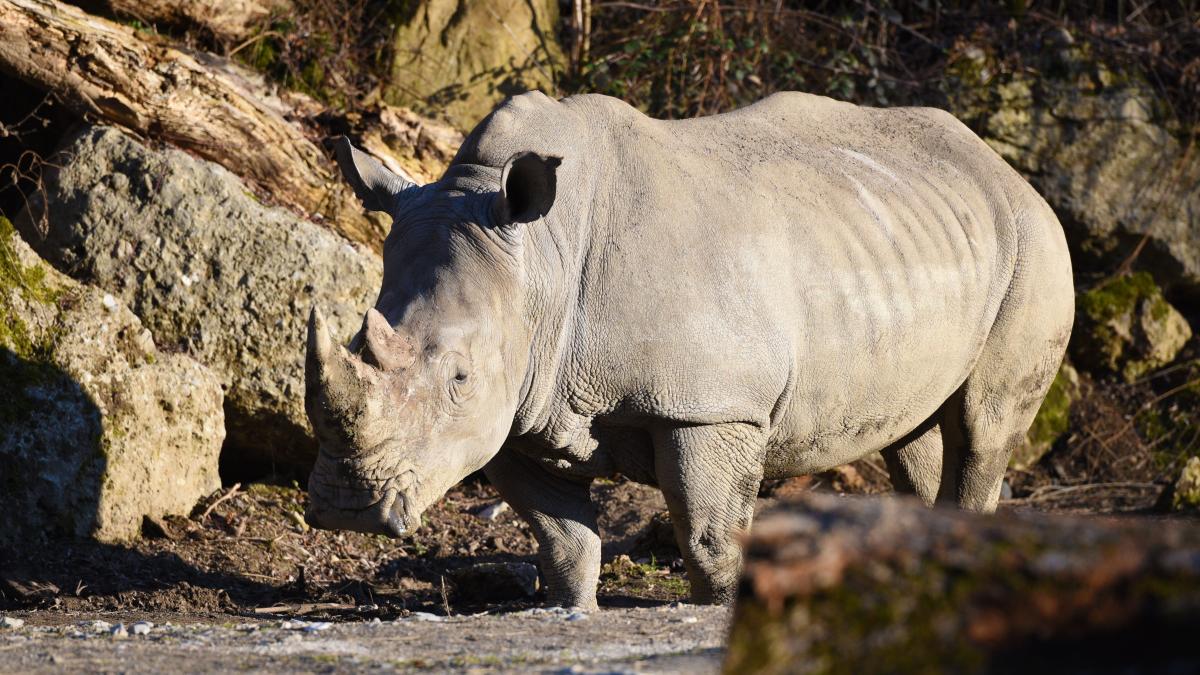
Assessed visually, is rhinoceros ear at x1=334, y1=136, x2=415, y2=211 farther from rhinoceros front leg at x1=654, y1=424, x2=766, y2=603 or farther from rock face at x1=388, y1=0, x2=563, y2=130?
rock face at x1=388, y1=0, x2=563, y2=130

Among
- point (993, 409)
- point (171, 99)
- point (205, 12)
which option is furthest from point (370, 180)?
point (205, 12)

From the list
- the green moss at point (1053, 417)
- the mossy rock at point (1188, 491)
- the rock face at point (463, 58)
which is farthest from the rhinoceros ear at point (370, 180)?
the green moss at point (1053, 417)

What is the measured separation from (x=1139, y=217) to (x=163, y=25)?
6668 mm

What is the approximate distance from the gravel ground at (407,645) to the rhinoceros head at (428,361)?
447 millimetres

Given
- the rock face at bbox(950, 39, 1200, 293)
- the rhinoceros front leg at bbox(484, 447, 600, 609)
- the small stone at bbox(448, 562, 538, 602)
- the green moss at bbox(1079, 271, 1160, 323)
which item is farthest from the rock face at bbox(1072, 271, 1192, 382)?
the rhinoceros front leg at bbox(484, 447, 600, 609)

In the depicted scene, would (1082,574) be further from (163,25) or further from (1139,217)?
(1139,217)

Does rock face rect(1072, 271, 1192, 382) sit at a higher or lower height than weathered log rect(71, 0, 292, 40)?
lower

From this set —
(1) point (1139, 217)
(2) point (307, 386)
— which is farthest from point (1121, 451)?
(2) point (307, 386)

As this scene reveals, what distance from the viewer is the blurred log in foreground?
1.63 meters

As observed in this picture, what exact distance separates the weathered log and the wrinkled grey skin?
3.32 m

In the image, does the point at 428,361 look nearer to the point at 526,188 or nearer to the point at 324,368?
the point at 324,368

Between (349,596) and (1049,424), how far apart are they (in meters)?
5.36

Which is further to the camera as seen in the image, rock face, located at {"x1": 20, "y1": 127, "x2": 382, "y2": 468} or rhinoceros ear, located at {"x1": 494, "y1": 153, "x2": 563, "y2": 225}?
rock face, located at {"x1": 20, "y1": 127, "x2": 382, "y2": 468}

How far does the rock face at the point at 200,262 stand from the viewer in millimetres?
7457
